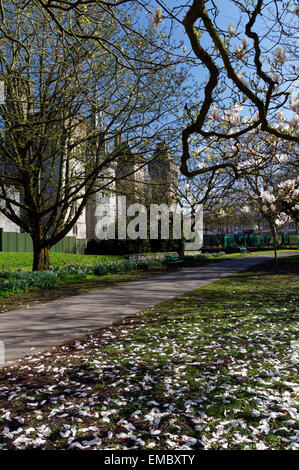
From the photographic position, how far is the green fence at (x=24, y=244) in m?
23.7

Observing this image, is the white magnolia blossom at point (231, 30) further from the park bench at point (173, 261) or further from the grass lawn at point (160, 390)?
the park bench at point (173, 261)

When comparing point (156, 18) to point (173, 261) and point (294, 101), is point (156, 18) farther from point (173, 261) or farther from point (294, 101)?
point (173, 261)

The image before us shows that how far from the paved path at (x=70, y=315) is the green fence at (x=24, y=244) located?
50.5 ft

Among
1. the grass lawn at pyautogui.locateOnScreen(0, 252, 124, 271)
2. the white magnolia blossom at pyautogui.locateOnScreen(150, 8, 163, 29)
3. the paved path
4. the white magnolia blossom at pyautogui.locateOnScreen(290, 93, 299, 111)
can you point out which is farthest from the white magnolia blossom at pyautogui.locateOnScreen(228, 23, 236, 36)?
the grass lawn at pyautogui.locateOnScreen(0, 252, 124, 271)

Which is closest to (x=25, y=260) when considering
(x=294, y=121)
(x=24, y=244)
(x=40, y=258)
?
(x=24, y=244)

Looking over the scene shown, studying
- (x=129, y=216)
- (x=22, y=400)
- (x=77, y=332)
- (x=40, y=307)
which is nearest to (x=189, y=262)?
(x=129, y=216)

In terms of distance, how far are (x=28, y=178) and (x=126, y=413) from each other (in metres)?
10.1

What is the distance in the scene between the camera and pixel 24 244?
2525 centimetres

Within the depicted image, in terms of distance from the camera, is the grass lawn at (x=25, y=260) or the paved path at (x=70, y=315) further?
the grass lawn at (x=25, y=260)

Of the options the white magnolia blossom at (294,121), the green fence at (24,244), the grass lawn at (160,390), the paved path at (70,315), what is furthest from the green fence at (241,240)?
the grass lawn at (160,390)

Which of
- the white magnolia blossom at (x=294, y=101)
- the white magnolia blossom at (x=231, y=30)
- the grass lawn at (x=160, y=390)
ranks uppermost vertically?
the white magnolia blossom at (x=231, y=30)

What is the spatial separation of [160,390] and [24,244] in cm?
2359
